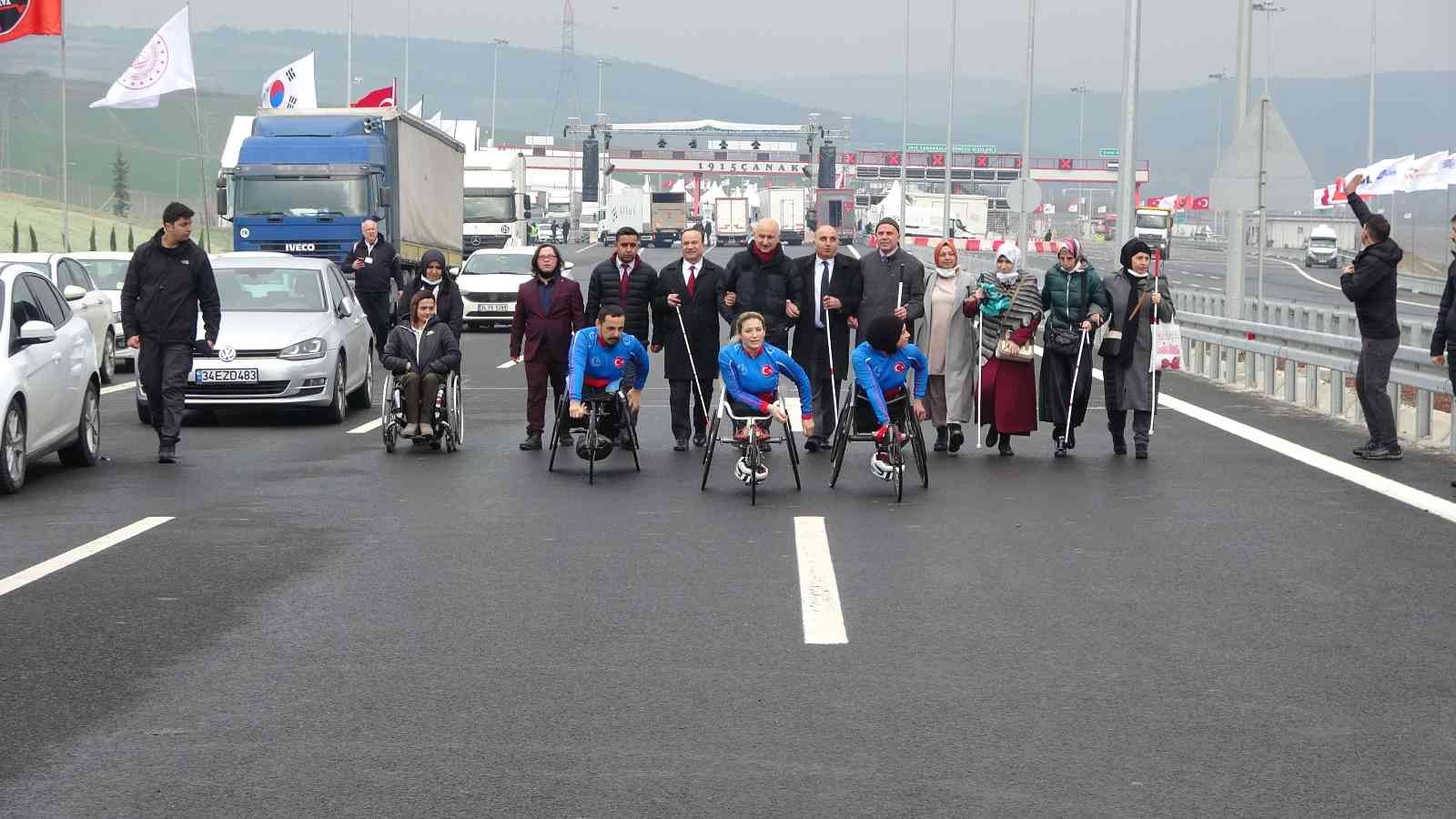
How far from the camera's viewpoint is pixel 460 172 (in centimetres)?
4347

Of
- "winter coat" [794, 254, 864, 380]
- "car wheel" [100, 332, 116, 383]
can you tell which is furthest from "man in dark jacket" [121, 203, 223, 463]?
"car wheel" [100, 332, 116, 383]

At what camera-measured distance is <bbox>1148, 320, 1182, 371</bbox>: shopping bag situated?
1502 cm

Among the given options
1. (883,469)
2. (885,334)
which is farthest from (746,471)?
(885,334)

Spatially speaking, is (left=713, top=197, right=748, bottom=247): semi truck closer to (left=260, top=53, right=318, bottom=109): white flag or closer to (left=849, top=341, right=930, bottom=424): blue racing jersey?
(left=260, top=53, right=318, bottom=109): white flag

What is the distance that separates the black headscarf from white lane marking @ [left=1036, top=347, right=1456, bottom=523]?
324cm

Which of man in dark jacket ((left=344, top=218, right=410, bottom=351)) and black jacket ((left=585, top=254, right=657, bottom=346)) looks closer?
black jacket ((left=585, top=254, right=657, bottom=346))

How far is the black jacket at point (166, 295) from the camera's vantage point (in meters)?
14.6

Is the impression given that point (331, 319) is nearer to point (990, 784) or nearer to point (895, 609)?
point (895, 609)

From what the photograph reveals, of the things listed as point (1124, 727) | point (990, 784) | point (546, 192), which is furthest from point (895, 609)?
point (546, 192)

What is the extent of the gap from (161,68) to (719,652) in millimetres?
36770

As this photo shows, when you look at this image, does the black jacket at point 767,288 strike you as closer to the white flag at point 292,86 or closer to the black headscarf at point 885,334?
the black headscarf at point 885,334

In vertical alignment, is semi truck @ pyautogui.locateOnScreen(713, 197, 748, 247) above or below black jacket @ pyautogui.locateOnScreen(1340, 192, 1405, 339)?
above

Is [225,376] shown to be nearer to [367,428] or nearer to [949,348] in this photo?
[367,428]

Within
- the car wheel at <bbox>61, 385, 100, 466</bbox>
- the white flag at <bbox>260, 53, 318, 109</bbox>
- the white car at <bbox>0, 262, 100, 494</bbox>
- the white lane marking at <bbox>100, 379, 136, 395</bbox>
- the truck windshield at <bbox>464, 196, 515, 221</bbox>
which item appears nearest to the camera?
the white car at <bbox>0, 262, 100, 494</bbox>
